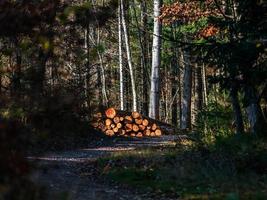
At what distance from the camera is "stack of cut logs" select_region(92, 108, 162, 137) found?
22.2 meters

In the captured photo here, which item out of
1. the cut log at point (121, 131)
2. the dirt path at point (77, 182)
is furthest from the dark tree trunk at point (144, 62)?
the dirt path at point (77, 182)

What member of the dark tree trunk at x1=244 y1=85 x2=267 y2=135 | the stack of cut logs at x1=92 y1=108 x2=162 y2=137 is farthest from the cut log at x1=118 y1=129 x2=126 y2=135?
the dark tree trunk at x1=244 y1=85 x2=267 y2=135

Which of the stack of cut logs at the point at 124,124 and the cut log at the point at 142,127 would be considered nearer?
the stack of cut logs at the point at 124,124

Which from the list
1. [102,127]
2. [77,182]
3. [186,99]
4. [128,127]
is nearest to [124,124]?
[128,127]

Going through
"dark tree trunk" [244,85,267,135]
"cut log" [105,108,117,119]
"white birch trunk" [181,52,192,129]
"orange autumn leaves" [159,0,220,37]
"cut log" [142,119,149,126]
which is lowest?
"dark tree trunk" [244,85,267,135]

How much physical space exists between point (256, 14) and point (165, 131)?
12.4 m

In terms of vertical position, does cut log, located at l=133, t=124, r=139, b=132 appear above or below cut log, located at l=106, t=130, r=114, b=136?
above

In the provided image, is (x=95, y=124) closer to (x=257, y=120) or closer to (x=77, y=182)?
(x=257, y=120)

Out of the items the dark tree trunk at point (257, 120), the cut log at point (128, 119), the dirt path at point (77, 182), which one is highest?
the cut log at point (128, 119)

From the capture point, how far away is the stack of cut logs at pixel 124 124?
72.7ft

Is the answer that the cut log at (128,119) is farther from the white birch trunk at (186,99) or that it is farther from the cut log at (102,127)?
the white birch trunk at (186,99)

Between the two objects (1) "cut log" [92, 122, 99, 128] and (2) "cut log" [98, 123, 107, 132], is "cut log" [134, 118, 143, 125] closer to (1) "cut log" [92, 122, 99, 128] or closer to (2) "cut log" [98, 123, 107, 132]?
(2) "cut log" [98, 123, 107, 132]

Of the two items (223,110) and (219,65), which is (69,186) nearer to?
(219,65)

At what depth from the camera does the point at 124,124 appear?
2280 cm
